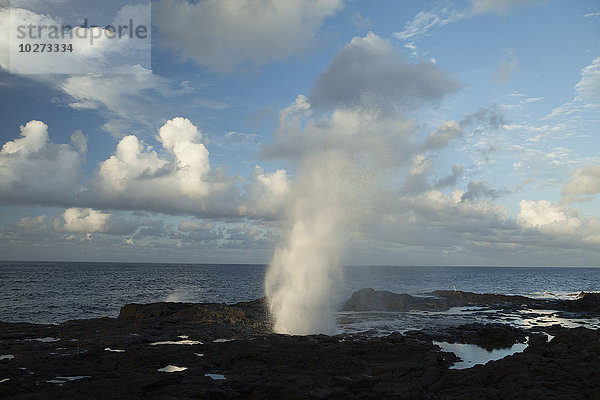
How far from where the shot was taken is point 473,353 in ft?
74.1

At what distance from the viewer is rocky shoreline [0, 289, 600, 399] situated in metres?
14.5

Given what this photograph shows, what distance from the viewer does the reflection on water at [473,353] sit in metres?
20.1

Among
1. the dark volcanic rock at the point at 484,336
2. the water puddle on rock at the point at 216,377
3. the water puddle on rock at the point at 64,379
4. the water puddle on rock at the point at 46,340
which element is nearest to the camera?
the water puddle on rock at the point at 64,379

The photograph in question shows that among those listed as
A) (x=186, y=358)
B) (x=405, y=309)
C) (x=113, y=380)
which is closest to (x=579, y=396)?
(x=186, y=358)

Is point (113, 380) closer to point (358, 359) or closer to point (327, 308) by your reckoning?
point (358, 359)

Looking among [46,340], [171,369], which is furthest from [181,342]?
[46,340]

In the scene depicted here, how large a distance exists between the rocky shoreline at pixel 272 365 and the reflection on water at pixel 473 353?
2.21 ft

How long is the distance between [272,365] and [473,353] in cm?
1259

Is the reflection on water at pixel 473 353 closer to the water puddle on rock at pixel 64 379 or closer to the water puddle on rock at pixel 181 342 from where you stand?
the water puddle on rock at pixel 181 342

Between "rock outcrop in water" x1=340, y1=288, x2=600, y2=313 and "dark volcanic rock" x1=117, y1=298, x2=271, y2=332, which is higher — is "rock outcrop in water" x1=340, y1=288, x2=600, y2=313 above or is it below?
below

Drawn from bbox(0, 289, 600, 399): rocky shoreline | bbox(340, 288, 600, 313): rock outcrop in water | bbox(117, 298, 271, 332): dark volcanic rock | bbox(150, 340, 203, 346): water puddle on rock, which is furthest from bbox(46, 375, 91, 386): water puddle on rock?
bbox(340, 288, 600, 313): rock outcrop in water

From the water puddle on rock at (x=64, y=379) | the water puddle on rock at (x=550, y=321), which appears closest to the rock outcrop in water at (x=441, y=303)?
the water puddle on rock at (x=550, y=321)

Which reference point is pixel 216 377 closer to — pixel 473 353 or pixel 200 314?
pixel 473 353

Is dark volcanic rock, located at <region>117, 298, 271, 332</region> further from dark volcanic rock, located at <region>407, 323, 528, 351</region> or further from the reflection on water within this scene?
the reflection on water
